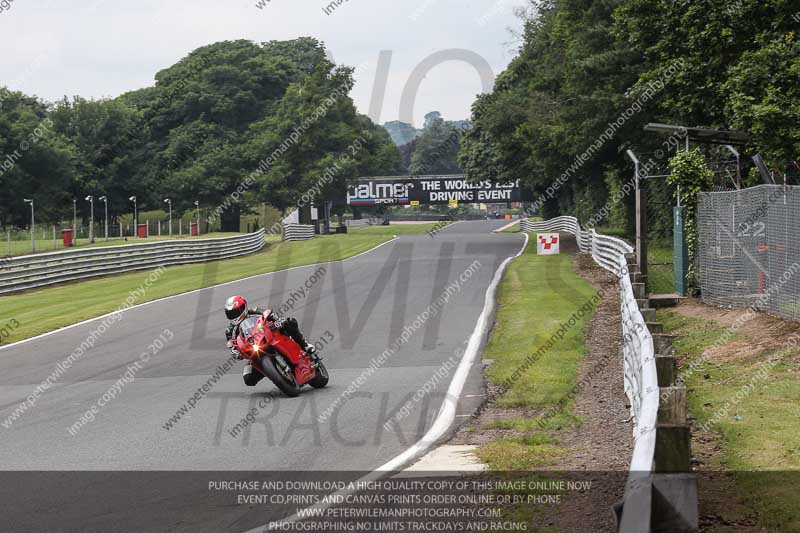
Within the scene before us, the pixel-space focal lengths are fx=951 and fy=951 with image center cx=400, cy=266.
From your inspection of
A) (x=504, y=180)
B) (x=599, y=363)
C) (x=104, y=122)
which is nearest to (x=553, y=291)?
(x=599, y=363)

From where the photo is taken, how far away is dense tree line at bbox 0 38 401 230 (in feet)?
263

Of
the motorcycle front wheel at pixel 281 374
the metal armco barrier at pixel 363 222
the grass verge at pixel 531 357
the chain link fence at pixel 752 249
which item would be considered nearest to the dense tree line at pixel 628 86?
the chain link fence at pixel 752 249

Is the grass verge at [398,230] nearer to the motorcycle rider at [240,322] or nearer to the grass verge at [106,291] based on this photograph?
the grass verge at [106,291]

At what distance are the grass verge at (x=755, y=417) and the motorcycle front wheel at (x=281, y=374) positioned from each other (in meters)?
4.75

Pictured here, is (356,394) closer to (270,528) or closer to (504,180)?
(270,528)

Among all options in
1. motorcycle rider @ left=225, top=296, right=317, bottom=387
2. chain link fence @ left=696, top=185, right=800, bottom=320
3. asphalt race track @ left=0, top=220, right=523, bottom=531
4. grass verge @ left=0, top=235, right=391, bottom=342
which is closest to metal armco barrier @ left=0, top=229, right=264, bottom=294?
grass verge @ left=0, top=235, right=391, bottom=342

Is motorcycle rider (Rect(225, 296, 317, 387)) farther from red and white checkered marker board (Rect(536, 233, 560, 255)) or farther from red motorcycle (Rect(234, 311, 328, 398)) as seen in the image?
red and white checkered marker board (Rect(536, 233, 560, 255))

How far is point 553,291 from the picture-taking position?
2375 cm

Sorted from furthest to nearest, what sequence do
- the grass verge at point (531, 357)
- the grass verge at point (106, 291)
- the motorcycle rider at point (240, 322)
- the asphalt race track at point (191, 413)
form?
1. the grass verge at point (106, 291)
2. the motorcycle rider at point (240, 322)
3. the grass verge at point (531, 357)
4. the asphalt race track at point (191, 413)

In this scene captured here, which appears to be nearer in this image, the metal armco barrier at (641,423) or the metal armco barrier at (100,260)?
the metal armco barrier at (641,423)

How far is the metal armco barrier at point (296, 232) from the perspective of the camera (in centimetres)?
6675

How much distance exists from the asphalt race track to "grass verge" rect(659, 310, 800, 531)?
2.83 meters

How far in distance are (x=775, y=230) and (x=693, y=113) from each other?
13.7 metres

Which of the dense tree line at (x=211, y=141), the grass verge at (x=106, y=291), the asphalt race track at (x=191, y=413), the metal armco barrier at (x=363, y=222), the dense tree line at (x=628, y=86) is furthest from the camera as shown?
the metal armco barrier at (x=363, y=222)
